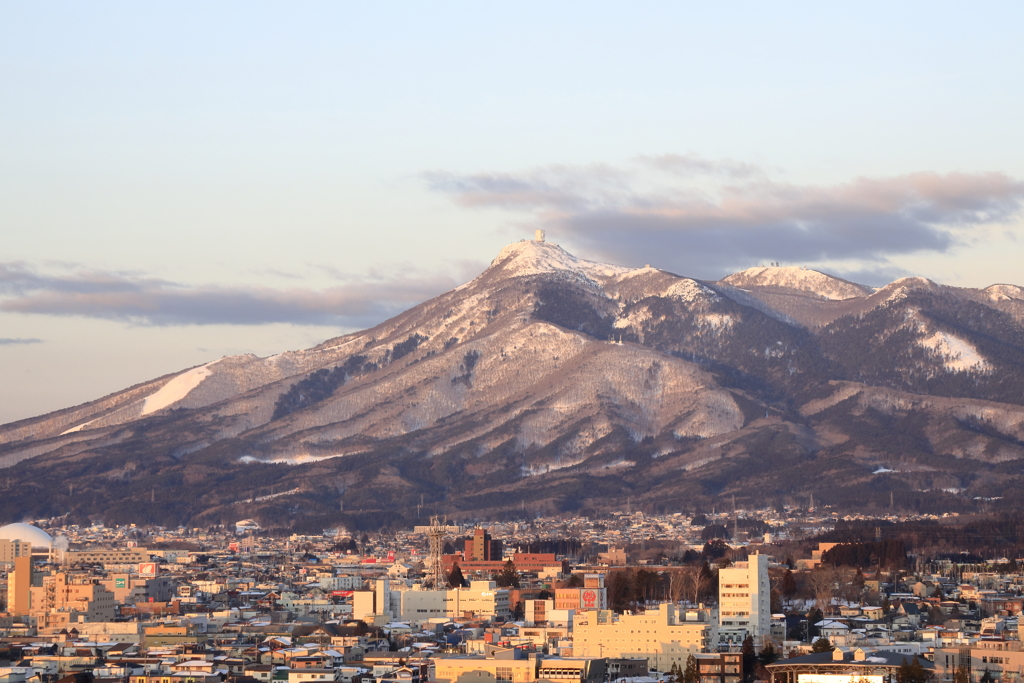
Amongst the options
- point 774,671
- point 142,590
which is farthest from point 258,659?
point 142,590

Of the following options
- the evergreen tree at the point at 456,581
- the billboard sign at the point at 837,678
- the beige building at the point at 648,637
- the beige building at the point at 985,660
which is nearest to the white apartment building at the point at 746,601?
the beige building at the point at 648,637

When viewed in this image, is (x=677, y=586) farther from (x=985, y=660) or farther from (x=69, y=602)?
(x=985, y=660)

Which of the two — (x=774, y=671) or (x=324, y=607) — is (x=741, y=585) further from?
(x=324, y=607)

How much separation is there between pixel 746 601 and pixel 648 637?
12.7 meters

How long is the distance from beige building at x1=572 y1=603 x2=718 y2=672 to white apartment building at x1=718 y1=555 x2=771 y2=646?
539cm

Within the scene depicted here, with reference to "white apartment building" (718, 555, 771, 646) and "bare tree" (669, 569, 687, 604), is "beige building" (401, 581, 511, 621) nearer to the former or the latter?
"bare tree" (669, 569, 687, 604)

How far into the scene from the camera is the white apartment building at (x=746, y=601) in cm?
12231

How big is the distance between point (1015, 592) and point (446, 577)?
45.2 metres

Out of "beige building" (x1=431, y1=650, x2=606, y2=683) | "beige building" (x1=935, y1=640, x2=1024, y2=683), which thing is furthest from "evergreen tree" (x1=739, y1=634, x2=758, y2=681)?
"beige building" (x1=935, y1=640, x2=1024, y2=683)

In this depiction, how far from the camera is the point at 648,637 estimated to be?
372 ft

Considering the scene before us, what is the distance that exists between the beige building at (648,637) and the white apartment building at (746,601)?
212 inches

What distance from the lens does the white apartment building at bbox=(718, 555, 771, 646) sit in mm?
122312

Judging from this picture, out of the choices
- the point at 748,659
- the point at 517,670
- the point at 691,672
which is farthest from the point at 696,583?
the point at 517,670

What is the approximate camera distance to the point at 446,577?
566ft
